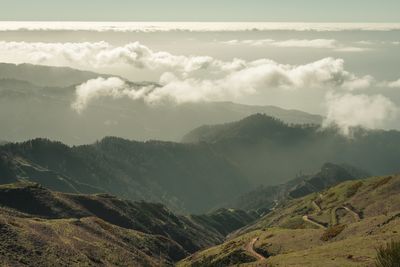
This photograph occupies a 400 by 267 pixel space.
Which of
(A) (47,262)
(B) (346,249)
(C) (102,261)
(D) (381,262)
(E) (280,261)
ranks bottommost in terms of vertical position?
(C) (102,261)

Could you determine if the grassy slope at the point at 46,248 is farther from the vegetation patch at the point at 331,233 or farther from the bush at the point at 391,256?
the bush at the point at 391,256

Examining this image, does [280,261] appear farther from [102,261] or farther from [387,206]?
[387,206]

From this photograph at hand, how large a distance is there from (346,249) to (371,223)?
37.0 m

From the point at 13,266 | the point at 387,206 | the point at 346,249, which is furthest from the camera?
the point at 387,206

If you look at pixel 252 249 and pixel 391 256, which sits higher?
pixel 391 256

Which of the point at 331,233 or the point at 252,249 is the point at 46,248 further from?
the point at 331,233

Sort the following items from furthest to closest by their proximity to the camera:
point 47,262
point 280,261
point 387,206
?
point 387,206
point 47,262
point 280,261

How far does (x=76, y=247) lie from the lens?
586ft

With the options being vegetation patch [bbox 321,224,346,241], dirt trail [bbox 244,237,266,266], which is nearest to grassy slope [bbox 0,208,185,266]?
dirt trail [bbox 244,237,266,266]

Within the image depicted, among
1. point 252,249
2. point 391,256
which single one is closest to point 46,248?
point 252,249

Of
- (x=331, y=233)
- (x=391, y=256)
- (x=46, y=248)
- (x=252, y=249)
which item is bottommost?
(x=252, y=249)

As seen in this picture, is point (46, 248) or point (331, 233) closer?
point (331, 233)

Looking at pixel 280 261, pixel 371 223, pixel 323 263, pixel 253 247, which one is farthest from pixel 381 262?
pixel 253 247

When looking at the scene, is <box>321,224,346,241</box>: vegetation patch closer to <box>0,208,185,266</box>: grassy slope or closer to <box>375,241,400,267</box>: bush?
<box>0,208,185,266</box>: grassy slope
